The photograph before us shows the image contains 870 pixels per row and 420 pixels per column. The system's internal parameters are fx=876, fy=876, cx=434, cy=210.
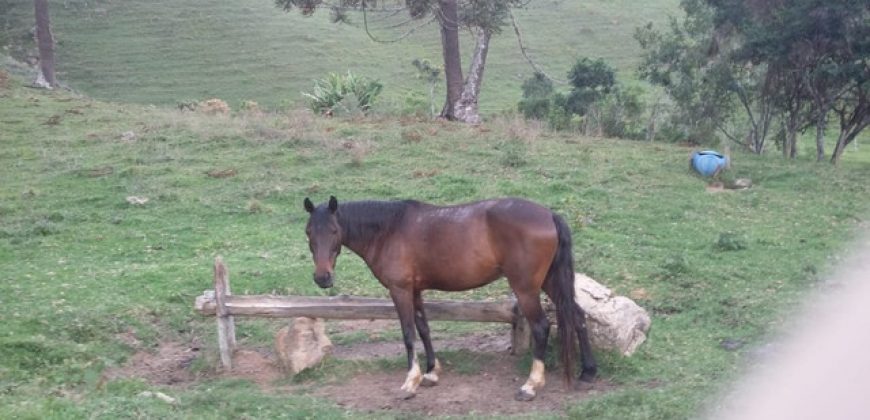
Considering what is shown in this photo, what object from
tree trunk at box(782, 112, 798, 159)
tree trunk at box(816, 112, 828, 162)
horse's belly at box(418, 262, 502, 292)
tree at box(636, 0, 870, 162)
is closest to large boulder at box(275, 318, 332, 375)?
horse's belly at box(418, 262, 502, 292)

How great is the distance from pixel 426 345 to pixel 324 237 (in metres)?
1.45

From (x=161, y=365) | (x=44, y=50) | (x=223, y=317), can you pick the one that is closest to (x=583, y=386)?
(x=223, y=317)

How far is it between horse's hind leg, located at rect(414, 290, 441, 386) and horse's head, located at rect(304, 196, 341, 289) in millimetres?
932

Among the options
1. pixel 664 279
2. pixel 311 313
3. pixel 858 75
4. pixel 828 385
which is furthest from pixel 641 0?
pixel 828 385

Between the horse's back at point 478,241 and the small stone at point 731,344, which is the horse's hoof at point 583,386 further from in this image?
the small stone at point 731,344

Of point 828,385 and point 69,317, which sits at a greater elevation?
point 828,385

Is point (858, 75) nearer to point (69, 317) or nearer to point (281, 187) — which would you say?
point (281, 187)

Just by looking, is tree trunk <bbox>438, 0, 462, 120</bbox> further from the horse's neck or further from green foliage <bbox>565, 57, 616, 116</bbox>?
the horse's neck

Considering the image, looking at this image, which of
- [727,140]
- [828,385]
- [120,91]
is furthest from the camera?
[120,91]

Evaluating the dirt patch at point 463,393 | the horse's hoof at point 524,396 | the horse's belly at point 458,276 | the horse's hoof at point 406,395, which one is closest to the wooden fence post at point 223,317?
the dirt patch at point 463,393

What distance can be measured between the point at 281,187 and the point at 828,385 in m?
14.8

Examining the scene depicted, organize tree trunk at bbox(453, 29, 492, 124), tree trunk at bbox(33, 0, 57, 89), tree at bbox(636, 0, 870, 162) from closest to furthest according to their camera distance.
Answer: tree at bbox(636, 0, 870, 162)
tree trunk at bbox(453, 29, 492, 124)
tree trunk at bbox(33, 0, 57, 89)

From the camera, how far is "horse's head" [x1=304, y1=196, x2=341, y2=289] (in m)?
8.18

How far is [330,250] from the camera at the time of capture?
8266 millimetres
